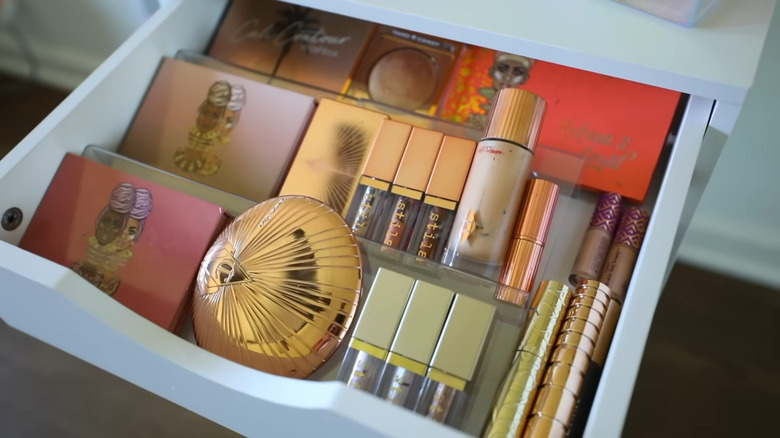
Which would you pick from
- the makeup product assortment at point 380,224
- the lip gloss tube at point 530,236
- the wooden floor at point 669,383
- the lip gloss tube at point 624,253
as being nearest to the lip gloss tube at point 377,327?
the makeup product assortment at point 380,224

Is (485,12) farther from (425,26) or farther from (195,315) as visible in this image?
(195,315)

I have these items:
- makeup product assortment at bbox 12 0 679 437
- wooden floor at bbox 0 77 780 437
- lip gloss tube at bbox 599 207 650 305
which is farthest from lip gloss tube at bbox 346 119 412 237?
wooden floor at bbox 0 77 780 437

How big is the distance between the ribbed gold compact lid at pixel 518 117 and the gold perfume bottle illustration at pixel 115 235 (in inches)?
12.9

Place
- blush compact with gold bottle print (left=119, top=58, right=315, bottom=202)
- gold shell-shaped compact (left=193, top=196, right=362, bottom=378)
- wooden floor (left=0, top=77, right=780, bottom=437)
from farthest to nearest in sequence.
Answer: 1. wooden floor (left=0, top=77, right=780, bottom=437)
2. blush compact with gold bottle print (left=119, top=58, right=315, bottom=202)
3. gold shell-shaped compact (left=193, top=196, right=362, bottom=378)

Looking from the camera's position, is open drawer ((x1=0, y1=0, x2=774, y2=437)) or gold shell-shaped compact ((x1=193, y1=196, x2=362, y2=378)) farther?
gold shell-shaped compact ((x1=193, y1=196, x2=362, y2=378))

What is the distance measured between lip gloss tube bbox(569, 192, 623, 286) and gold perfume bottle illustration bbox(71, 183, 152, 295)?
402 millimetres

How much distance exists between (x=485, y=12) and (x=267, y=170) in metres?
0.26

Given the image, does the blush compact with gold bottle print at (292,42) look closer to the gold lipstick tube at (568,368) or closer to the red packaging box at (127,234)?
the red packaging box at (127,234)

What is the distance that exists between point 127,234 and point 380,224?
0.24 metres

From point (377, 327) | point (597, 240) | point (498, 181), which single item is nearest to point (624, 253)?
point (597, 240)

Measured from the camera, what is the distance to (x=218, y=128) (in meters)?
0.64

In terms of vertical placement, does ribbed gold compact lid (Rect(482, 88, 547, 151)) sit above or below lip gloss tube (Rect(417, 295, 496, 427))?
above

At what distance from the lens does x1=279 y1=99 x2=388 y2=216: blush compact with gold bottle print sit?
0.58 metres

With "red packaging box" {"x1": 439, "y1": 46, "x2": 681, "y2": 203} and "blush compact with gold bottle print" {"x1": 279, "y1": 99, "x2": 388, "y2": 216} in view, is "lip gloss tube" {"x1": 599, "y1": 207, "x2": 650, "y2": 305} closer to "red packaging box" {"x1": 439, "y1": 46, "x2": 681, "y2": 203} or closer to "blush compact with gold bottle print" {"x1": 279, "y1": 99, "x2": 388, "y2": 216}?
"red packaging box" {"x1": 439, "y1": 46, "x2": 681, "y2": 203}
